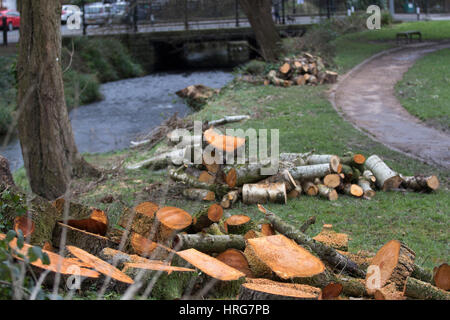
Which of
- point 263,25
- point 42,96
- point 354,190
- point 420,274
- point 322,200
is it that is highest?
point 263,25

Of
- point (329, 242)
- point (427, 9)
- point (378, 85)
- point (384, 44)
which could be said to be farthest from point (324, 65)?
point (427, 9)

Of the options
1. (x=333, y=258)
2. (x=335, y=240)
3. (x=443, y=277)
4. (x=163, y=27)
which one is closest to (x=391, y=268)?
(x=443, y=277)

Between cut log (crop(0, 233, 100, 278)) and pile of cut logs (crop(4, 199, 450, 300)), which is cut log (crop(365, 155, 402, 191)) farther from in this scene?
cut log (crop(0, 233, 100, 278))

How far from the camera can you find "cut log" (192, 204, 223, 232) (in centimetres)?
499

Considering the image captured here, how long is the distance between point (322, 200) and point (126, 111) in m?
13.8

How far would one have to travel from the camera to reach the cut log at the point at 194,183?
824 centimetres

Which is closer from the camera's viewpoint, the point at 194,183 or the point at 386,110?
the point at 194,183

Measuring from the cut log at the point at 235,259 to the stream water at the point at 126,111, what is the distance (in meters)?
10.4

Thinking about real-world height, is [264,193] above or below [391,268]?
below

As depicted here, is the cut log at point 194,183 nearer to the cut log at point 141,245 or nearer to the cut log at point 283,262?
the cut log at point 141,245

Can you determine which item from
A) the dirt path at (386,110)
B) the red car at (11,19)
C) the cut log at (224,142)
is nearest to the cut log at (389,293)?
the cut log at (224,142)

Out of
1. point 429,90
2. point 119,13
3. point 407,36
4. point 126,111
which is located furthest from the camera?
point 119,13

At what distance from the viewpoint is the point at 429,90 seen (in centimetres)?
1591

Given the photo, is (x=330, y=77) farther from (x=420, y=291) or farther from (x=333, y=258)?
(x=420, y=291)
